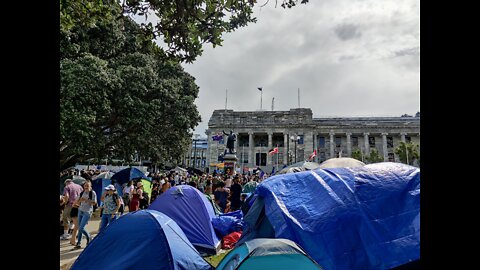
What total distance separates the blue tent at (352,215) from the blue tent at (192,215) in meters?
2.46

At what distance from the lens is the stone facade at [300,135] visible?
221 ft

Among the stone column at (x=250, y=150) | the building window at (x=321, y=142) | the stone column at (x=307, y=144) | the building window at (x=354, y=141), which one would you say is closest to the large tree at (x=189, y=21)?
the stone column at (x=307, y=144)

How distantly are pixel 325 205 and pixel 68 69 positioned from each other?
Answer: 1307 cm

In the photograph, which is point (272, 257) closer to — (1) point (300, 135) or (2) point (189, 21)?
(2) point (189, 21)

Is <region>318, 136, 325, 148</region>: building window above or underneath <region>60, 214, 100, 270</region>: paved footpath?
above

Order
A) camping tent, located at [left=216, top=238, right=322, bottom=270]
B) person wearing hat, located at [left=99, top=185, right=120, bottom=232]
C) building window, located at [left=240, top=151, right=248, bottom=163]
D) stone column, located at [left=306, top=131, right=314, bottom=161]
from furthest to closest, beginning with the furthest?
building window, located at [left=240, top=151, right=248, bottom=163] → stone column, located at [left=306, top=131, right=314, bottom=161] → person wearing hat, located at [left=99, top=185, right=120, bottom=232] → camping tent, located at [left=216, top=238, right=322, bottom=270]

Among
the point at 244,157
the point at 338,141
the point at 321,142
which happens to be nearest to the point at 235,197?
the point at 244,157

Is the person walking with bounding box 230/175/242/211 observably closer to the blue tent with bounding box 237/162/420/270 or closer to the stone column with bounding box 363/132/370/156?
the blue tent with bounding box 237/162/420/270

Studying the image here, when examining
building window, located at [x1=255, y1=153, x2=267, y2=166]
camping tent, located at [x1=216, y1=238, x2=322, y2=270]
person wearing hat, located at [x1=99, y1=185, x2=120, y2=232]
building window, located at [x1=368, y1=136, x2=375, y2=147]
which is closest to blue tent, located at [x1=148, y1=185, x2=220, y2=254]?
→ person wearing hat, located at [x1=99, y1=185, x2=120, y2=232]

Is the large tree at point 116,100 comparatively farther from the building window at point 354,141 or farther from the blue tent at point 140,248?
the building window at point 354,141

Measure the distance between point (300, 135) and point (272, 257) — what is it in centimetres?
6470

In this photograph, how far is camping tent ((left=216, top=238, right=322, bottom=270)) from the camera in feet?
12.5

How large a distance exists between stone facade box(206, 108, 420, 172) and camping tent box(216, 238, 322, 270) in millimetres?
62735
